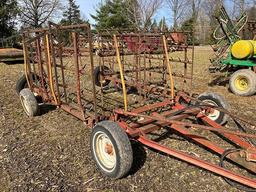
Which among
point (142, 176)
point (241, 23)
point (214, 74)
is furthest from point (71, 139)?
point (214, 74)

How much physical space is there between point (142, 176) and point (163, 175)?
0.95ft

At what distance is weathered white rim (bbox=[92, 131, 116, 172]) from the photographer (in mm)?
4016

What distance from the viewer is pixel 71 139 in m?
5.21

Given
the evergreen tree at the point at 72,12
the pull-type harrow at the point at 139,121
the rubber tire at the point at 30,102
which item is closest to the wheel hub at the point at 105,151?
the pull-type harrow at the point at 139,121

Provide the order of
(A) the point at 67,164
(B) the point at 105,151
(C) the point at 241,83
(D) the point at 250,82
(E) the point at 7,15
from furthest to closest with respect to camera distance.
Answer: (E) the point at 7,15 < (C) the point at 241,83 < (D) the point at 250,82 < (A) the point at 67,164 < (B) the point at 105,151

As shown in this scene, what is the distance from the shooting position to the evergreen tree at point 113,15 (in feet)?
129

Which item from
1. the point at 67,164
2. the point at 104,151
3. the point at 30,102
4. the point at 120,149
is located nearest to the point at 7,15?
the point at 30,102

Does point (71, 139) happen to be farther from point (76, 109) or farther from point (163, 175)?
point (163, 175)

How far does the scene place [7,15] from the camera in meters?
24.9

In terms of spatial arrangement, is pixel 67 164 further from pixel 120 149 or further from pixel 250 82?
pixel 250 82

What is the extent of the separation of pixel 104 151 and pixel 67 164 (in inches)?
26.2

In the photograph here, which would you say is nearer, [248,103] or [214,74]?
[248,103]

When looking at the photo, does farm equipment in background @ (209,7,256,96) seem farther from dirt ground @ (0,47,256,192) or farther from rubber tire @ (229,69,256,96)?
dirt ground @ (0,47,256,192)

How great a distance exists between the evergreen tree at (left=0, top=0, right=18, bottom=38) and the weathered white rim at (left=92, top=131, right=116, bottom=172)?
23460mm
